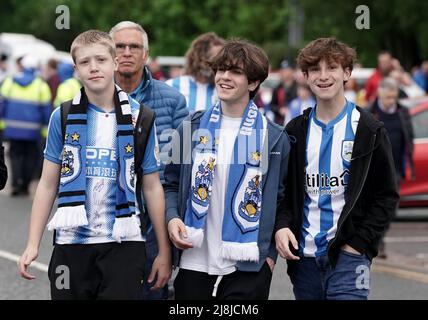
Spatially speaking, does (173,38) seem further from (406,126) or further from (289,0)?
(406,126)

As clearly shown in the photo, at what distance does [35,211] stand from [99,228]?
1.11ft

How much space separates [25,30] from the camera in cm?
7356

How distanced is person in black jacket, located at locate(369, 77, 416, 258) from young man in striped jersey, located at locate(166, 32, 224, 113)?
10.3ft

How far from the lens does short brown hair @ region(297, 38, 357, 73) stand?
5574 millimetres

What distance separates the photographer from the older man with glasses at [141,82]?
6.31 metres

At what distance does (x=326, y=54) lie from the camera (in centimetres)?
557

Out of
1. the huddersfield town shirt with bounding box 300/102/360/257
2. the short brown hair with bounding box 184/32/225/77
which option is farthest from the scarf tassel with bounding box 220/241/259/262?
the short brown hair with bounding box 184/32/225/77

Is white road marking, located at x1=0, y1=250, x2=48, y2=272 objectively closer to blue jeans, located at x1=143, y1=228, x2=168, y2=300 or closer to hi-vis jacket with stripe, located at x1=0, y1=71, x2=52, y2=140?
blue jeans, located at x1=143, y1=228, x2=168, y2=300

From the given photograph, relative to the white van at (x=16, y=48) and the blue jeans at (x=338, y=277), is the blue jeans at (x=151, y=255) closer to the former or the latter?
the blue jeans at (x=338, y=277)

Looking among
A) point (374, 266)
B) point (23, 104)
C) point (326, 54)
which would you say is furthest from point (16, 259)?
point (23, 104)

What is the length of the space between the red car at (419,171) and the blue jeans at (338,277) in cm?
871

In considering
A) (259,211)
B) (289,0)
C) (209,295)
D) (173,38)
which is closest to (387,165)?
(259,211)

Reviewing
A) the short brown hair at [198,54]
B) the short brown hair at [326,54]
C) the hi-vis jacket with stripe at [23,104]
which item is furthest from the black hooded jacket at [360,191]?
the hi-vis jacket with stripe at [23,104]

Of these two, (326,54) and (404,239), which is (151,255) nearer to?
(326,54)
